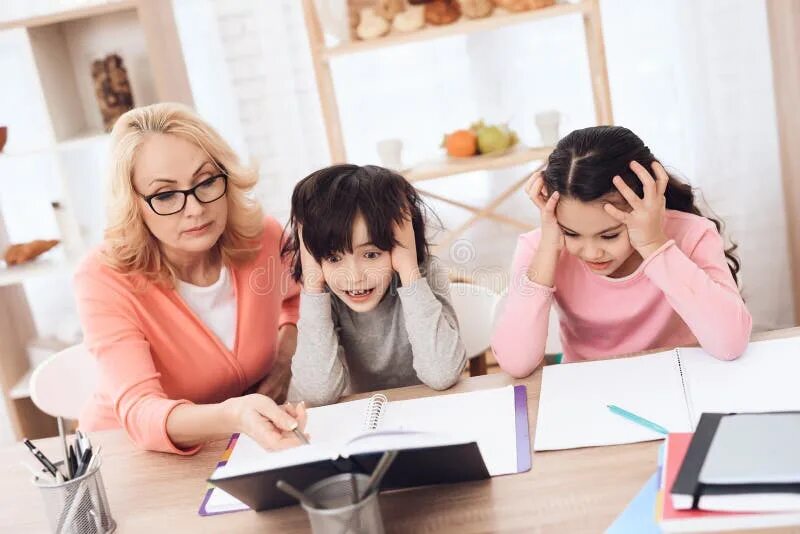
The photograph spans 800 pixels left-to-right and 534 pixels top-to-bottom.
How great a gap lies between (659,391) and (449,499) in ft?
1.16

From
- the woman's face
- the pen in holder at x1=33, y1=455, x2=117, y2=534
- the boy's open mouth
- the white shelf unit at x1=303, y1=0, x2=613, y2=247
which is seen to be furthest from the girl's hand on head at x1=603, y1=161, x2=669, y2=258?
the white shelf unit at x1=303, y1=0, x2=613, y2=247

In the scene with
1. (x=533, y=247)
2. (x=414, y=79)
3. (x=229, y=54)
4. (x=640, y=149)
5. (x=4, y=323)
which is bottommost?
(x=4, y=323)

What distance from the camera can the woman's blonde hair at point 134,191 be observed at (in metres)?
1.46

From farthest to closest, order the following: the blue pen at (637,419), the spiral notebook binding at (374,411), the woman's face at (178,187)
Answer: the woman's face at (178,187) < the spiral notebook binding at (374,411) < the blue pen at (637,419)

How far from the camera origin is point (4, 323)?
8.54ft

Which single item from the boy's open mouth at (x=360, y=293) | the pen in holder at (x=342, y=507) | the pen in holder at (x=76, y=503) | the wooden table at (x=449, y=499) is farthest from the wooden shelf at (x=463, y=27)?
the pen in holder at (x=342, y=507)

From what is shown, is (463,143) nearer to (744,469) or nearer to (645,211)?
(645,211)

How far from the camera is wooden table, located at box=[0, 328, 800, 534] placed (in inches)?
37.9

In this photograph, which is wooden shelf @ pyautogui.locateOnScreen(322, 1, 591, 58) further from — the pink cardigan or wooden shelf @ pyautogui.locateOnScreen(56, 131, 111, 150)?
the pink cardigan

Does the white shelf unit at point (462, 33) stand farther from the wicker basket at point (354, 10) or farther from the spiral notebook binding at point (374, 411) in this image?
the spiral notebook binding at point (374, 411)

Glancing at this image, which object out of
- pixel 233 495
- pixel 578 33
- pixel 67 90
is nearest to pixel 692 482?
pixel 233 495

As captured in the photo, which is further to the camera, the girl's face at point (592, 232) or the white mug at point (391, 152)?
the white mug at point (391, 152)

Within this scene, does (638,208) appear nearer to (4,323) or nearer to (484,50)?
(484,50)

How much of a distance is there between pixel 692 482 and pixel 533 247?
0.70m
